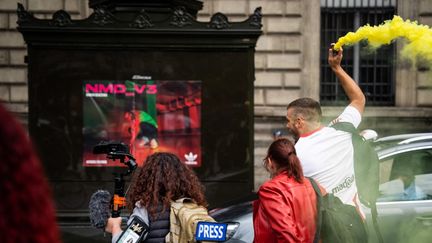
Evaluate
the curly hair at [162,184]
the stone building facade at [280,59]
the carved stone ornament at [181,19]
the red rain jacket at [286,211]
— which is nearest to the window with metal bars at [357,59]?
the stone building facade at [280,59]

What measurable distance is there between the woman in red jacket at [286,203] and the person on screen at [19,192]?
2.28m

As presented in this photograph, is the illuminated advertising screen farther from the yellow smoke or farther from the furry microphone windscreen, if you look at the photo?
the furry microphone windscreen

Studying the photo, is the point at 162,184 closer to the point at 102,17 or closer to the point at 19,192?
the point at 19,192

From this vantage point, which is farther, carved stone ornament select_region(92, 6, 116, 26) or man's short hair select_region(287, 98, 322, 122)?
carved stone ornament select_region(92, 6, 116, 26)

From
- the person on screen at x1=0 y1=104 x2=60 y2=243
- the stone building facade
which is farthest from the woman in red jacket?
the stone building facade

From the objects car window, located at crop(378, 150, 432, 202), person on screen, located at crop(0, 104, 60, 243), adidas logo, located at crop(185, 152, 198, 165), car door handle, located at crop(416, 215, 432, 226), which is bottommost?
car door handle, located at crop(416, 215, 432, 226)

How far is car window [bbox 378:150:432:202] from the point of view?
18.4 ft

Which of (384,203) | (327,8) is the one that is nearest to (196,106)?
(384,203)

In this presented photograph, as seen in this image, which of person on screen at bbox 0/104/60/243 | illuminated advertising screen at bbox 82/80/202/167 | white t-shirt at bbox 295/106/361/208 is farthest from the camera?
illuminated advertising screen at bbox 82/80/202/167

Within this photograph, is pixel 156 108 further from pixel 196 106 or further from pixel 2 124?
pixel 2 124

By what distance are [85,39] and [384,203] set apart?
4.92 meters

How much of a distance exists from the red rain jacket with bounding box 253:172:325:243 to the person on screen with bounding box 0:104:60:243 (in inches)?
89.5

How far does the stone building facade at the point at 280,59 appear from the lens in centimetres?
1338

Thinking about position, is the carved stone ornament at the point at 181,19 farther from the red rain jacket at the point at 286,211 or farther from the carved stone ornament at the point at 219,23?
the red rain jacket at the point at 286,211
